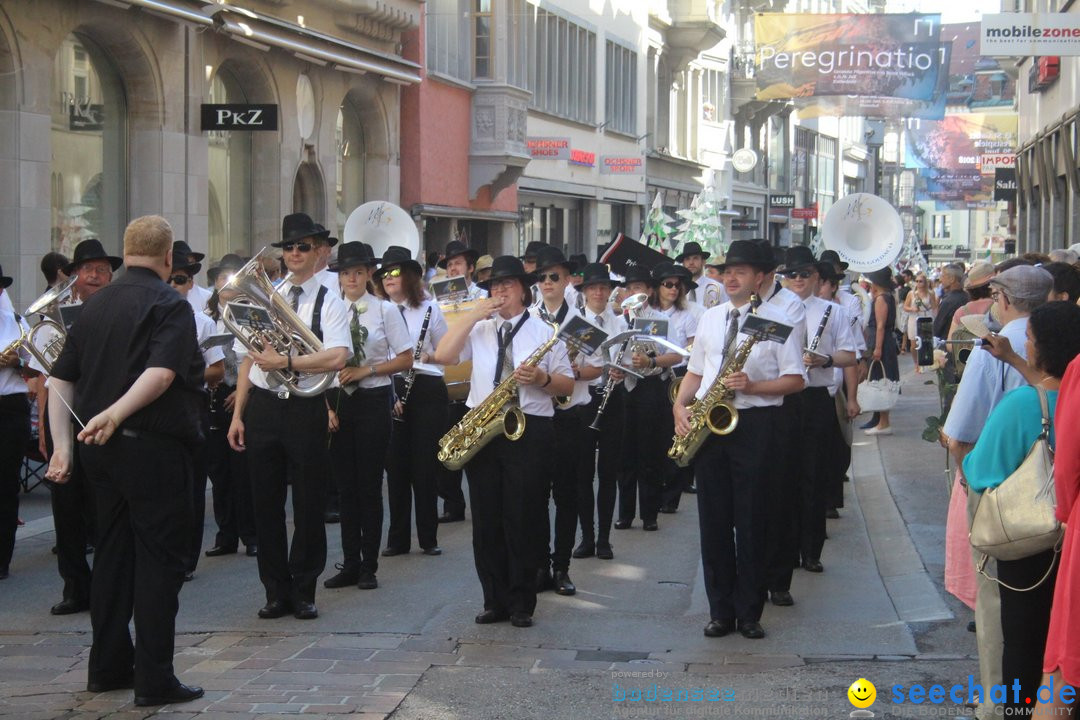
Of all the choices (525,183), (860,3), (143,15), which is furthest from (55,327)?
(860,3)

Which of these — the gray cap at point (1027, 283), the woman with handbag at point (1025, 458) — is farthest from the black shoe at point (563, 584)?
the woman with handbag at point (1025, 458)

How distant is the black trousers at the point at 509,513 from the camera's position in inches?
313

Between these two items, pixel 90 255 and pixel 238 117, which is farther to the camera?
pixel 238 117

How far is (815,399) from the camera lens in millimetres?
10109

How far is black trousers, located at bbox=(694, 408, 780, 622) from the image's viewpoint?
25.3ft

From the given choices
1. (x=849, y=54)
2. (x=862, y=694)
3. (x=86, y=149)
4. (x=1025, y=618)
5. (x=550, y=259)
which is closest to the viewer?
(x=1025, y=618)

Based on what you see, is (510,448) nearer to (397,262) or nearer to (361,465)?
(361,465)

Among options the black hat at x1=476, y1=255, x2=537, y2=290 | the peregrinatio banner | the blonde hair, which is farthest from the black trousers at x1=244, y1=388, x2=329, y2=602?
the peregrinatio banner

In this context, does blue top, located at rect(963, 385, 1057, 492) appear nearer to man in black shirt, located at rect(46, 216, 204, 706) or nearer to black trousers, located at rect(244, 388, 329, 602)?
man in black shirt, located at rect(46, 216, 204, 706)

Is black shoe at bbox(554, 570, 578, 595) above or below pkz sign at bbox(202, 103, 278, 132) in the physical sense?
below

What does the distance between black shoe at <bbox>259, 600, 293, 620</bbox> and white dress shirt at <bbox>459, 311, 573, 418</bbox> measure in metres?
1.45

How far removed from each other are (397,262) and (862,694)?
16.5ft

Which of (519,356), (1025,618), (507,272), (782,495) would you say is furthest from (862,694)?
(507,272)

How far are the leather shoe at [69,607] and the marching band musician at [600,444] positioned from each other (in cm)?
316
